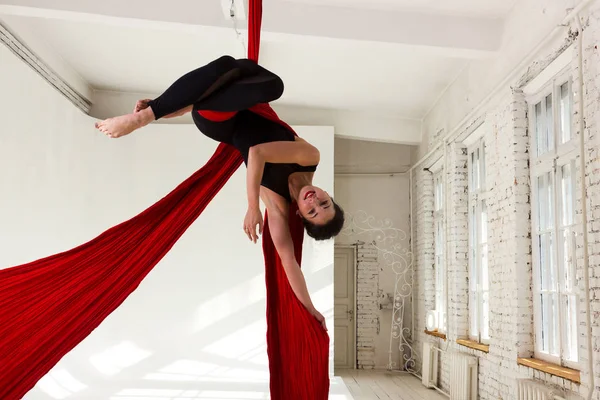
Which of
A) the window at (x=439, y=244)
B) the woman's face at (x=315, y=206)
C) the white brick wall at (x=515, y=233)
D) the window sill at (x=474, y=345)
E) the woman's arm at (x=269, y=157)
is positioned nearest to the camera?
the woman's arm at (x=269, y=157)

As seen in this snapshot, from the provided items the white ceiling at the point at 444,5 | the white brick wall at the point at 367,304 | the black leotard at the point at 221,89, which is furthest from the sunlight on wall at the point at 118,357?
the black leotard at the point at 221,89

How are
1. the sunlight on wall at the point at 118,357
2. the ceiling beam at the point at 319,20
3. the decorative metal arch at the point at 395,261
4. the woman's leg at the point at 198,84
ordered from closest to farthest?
the woman's leg at the point at 198,84 → the ceiling beam at the point at 319,20 → the sunlight on wall at the point at 118,357 → the decorative metal arch at the point at 395,261

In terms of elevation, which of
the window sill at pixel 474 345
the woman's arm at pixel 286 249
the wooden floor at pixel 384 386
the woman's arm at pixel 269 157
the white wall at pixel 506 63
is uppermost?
the white wall at pixel 506 63

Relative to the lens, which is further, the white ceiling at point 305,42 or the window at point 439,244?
the window at point 439,244

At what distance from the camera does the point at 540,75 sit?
14.9ft

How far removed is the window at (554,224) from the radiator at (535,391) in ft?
0.75

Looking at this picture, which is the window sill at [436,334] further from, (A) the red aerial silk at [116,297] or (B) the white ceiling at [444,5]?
(A) the red aerial silk at [116,297]

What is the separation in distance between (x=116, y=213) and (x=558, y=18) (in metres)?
5.53

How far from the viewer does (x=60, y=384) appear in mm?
7078

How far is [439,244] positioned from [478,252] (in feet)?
5.49

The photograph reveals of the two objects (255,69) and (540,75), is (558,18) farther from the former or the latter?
(255,69)

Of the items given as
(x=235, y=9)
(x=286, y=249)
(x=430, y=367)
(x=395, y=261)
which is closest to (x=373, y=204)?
(x=395, y=261)

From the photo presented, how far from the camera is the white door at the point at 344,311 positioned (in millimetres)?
9109

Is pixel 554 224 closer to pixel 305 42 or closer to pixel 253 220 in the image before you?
pixel 305 42
